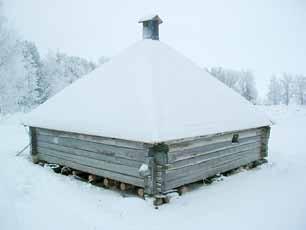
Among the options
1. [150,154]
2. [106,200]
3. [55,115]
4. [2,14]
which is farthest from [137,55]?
[2,14]

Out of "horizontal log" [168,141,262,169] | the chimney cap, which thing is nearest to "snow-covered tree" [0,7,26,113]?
the chimney cap

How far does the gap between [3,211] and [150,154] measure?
12.4 ft

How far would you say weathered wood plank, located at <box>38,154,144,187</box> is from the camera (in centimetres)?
887

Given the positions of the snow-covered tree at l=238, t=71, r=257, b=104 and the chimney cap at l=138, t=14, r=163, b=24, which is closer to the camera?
the chimney cap at l=138, t=14, r=163, b=24

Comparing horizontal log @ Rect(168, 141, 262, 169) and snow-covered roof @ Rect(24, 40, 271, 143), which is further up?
snow-covered roof @ Rect(24, 40, 271, 143)

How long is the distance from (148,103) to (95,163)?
2.76m

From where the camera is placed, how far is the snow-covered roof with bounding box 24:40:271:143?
8703mm

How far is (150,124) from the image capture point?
27.1 ft

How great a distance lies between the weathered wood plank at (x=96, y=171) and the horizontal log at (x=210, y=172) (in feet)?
2.98

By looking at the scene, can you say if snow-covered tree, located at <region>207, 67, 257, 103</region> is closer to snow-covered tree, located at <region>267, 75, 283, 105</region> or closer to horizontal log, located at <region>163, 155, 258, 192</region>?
snow-covered tree, located at <region>267, 75, 283, 105</region>

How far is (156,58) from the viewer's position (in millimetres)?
11273

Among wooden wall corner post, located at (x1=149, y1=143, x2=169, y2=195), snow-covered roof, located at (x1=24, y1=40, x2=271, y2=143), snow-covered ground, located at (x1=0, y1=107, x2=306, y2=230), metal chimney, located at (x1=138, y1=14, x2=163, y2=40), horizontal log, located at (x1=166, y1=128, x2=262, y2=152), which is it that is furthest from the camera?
metal chimney, located at (x1=138, y1=14, x2=163, y2=40)

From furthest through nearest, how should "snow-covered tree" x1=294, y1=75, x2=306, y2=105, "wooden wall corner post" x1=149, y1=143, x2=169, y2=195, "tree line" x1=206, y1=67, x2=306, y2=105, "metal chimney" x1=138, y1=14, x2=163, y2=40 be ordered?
"tree line" x1=206, y1=67, x2=306, y2=105 → "snow-covered tree" x1=294, y1=75, x2=306, y2=105 → "metal chimney" x1=138, y1=14, x2=163, y2=40 → "wooden wall corner post" x1=149, y1=143, x2=169, y2=195

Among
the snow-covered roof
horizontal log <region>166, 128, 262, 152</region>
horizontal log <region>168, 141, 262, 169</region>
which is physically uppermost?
the snow-covered roof
